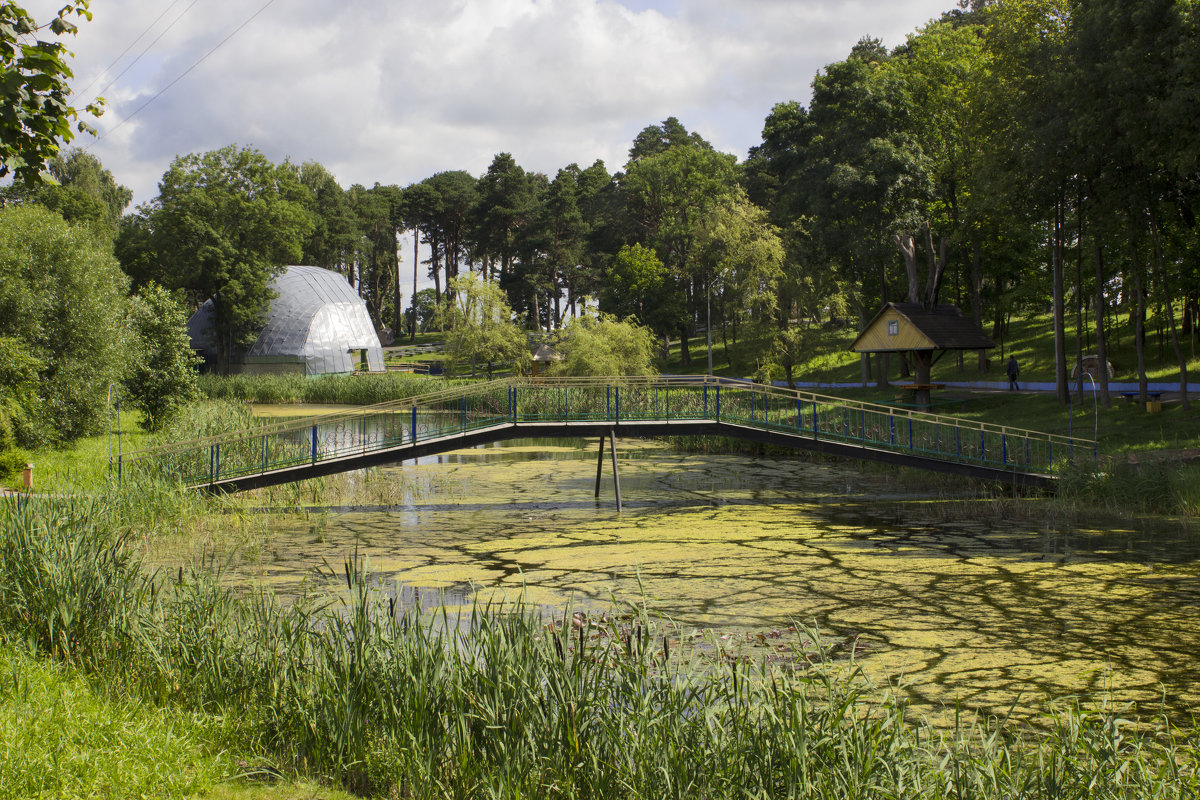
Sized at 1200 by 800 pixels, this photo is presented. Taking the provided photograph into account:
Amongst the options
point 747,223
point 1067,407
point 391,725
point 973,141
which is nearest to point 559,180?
point 747,223

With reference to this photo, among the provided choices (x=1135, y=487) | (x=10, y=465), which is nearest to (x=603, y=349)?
(x=10, y=465)

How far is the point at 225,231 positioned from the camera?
5009 cm

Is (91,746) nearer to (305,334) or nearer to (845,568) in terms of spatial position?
(845,568)

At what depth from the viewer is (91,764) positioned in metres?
4.55

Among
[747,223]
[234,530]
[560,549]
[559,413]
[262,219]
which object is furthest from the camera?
[262,219]

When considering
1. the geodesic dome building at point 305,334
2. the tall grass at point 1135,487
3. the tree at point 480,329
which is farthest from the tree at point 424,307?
the tall grass at point 1135,487

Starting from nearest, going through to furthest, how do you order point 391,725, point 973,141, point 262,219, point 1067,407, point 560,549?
point 391,725
point 560,549
point 1067,407
point 973,141
point 262,219

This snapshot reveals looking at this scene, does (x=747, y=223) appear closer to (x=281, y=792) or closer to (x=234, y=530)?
(x=234, y=530)

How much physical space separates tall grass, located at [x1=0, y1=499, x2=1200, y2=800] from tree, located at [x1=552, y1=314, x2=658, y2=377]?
95.6ft

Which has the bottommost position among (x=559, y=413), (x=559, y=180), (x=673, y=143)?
(x=559, y=413)

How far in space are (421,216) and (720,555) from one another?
7435 centimetres

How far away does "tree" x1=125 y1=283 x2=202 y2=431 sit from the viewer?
25.2 metres

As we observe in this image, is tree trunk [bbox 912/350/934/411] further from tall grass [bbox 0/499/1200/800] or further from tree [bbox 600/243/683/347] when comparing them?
tree [bbox 600/243/683/347]

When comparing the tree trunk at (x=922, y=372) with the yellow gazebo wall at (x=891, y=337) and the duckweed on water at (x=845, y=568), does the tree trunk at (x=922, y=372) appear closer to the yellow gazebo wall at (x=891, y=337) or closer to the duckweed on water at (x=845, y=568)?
the yellow gazebo wall at (x=891, y=337)
